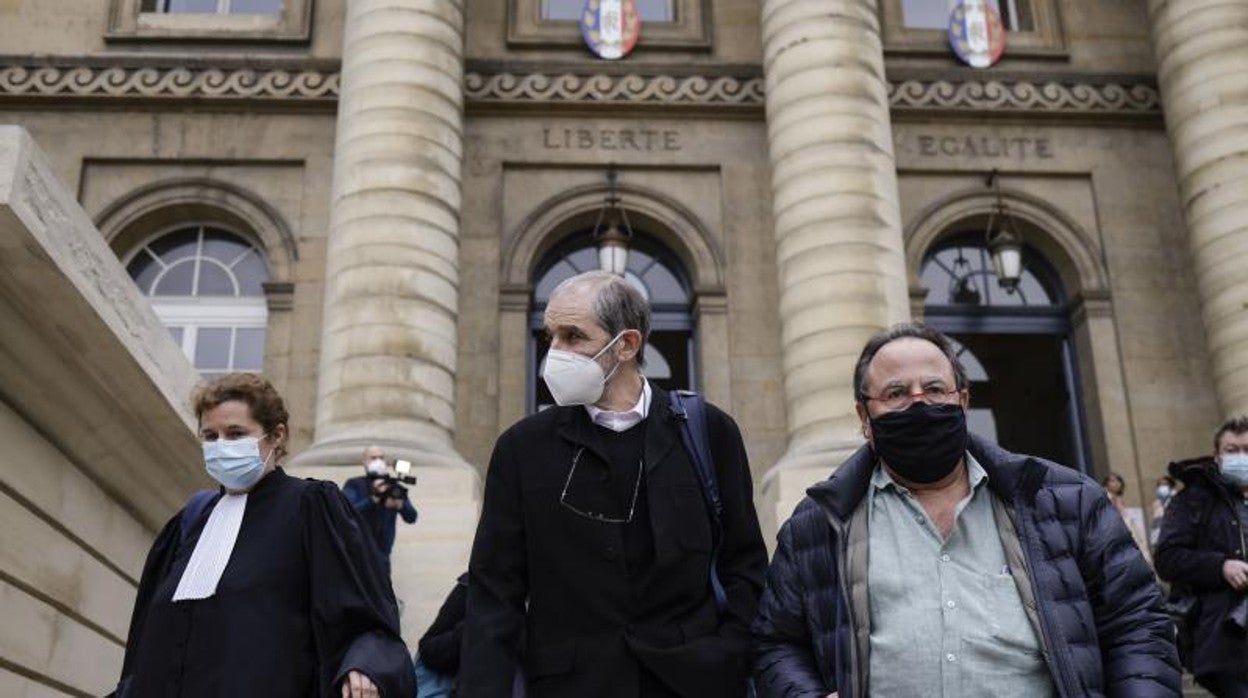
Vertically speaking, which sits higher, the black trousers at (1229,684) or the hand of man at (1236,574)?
the hand of man at (1236,574)

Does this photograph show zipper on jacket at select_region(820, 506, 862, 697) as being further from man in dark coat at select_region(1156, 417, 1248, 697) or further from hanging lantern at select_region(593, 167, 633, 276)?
hanging lantern at select_region(593, 167, 633, 276)

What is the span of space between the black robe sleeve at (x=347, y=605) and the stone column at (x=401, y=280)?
6.95 meters

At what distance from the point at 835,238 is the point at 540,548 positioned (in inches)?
399

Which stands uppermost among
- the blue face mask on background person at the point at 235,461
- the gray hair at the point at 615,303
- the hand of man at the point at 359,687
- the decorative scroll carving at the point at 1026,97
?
the decorative scroll carving at the point at 1026,97

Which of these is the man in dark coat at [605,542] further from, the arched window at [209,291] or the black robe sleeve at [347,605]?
the arched window at [209,291]

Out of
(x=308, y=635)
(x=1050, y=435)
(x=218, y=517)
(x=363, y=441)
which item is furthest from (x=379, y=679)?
(x=1050, y=435)

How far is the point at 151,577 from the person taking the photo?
3.82 metres

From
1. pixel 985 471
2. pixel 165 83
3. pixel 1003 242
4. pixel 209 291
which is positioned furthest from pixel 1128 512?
pixel 165 83


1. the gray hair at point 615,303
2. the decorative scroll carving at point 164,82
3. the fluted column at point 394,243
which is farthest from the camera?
the decorative scroll carving at point 164,82

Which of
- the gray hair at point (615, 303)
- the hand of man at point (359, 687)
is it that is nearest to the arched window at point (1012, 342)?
the gray hair at point (615, 303)

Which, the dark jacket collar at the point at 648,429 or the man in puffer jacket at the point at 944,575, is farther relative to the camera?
the dark jacket collar at the point at 648,429

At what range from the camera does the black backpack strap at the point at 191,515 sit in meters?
3.83

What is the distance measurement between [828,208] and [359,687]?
10.7 m

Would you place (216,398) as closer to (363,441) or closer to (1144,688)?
(1144,688)
